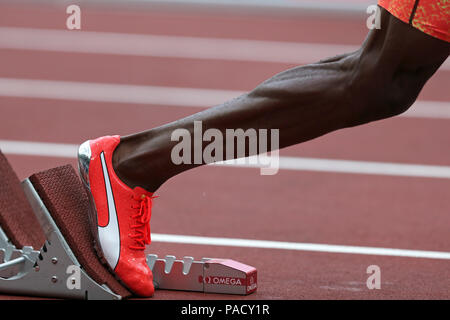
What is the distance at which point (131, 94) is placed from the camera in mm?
9062

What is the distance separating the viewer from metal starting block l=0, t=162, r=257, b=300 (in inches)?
143

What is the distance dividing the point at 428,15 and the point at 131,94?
19.8 ft

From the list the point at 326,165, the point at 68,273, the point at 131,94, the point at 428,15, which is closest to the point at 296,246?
the point at 68,273

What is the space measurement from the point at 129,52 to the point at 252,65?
145 centimetres

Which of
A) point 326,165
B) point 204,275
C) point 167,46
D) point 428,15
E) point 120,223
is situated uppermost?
point 167,46

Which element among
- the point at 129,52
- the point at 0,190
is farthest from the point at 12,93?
the point at 0,190

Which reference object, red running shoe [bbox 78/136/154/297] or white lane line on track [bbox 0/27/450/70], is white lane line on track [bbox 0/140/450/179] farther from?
white lane line on track [bbox 0/27/450/70]

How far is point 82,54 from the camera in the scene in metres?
11.2

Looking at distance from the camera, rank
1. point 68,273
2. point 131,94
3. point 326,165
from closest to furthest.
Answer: point 68,273 < point 326,165 < point 131,94

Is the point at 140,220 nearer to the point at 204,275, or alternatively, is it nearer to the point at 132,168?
the point at 132,168

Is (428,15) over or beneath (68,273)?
over

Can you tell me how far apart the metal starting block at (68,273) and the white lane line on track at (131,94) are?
481 cm

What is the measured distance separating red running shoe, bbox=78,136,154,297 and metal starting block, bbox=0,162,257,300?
0.33 ft

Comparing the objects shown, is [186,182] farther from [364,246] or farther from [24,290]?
[24,290]
